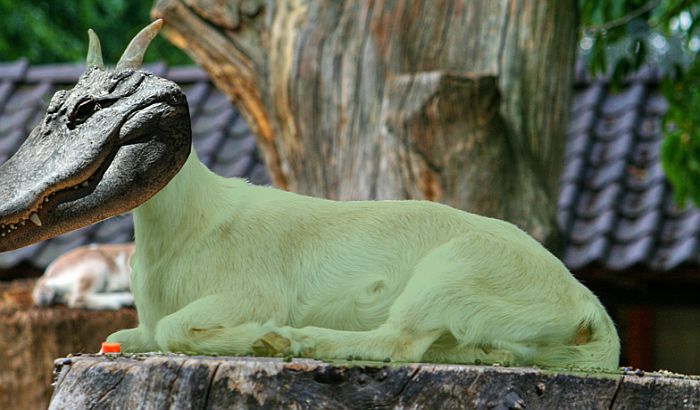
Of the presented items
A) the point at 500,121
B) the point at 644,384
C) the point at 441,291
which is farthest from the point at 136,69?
the point at 500,121

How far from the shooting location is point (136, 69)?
276cm

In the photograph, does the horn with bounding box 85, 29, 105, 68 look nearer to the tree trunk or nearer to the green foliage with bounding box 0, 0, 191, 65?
the tree trunk

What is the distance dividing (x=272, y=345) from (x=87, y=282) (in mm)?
4210

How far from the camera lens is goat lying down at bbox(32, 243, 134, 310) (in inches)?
254

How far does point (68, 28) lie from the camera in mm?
16938

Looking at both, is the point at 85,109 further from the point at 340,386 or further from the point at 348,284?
the point at 340,386

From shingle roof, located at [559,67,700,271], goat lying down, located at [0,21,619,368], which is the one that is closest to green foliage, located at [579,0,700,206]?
shingle roof, located at [559,67,700,271]

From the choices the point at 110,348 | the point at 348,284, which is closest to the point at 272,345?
the point at 348,284

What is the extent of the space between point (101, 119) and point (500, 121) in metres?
2.44

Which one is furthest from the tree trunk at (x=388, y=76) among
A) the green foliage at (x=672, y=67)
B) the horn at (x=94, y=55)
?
the horn at (x=94, y=55)

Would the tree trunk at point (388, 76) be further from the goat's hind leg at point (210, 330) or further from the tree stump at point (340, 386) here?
the tree stump at point (340, 386)

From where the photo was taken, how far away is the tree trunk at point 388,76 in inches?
189

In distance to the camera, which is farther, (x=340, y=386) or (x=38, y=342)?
(x=38, y=342)

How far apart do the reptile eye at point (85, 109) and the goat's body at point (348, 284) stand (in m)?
0.28
